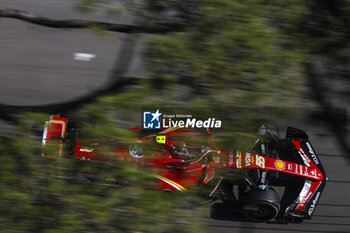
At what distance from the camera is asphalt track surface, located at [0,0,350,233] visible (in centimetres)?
787

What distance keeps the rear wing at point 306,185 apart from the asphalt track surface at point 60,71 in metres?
0.73

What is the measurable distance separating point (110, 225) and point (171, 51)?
115cm

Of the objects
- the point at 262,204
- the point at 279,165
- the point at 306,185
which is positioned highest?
the point at 279,165

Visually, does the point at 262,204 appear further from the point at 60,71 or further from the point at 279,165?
the point at 60,71

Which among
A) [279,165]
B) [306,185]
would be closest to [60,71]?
[279,165]

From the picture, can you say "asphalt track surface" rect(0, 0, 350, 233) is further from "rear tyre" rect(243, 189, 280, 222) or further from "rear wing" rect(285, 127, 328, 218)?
"rear tyre" rect(243, 189, 280, 222)

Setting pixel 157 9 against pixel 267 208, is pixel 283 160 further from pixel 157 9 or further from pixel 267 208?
pixel 157 9

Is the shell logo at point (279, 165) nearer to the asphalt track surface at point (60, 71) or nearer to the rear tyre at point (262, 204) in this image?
the rear tyre at point (262, 204)

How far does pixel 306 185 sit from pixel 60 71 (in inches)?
214

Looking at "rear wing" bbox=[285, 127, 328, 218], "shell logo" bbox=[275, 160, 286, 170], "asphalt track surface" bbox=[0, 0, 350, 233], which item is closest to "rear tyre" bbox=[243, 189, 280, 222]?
"rear wing" bbox=[285, 127, 328, 218]

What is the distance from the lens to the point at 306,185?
6910 mm

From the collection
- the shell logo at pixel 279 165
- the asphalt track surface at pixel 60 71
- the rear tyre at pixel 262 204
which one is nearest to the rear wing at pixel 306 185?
the rear tyre at pixel 262 204

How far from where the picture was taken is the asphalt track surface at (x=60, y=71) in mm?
7871

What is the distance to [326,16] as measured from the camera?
3.04 metres
